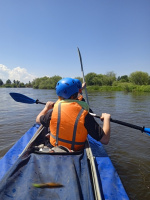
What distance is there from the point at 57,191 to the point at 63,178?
0.50 ft

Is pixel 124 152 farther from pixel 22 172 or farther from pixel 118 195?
pixel 22 172

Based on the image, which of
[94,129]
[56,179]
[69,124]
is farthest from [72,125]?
[56,179]

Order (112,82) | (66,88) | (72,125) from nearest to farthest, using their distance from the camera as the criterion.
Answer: (72,125) < (66,88) < (112,82)

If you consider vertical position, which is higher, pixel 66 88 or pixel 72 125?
pixel 66 88

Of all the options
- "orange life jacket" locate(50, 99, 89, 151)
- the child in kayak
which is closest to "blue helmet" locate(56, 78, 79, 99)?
the child in kayak

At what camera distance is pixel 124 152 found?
4.49m

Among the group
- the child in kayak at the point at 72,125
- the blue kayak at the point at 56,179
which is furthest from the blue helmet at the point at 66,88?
the blue kayak at the point at 56,179

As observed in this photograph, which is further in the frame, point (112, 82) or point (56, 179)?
point (112, 82)

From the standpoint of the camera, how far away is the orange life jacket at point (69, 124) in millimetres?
2172

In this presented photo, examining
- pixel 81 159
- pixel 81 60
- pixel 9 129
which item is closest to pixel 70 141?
pixel 81 159

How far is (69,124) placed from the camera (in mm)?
2164

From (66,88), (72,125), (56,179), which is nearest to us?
(56,179)

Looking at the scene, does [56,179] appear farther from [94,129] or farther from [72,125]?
[94,129]

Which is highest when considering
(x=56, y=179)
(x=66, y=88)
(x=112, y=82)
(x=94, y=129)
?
(x=112, y=82)
